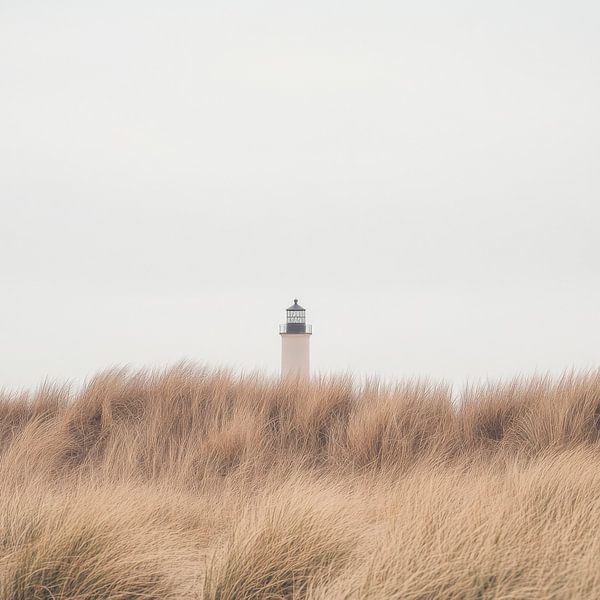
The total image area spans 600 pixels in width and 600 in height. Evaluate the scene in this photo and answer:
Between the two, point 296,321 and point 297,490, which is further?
point 296,321

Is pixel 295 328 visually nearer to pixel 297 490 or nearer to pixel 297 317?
pixel 297 317

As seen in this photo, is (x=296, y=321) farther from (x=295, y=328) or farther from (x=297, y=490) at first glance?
(x=297, y=490)

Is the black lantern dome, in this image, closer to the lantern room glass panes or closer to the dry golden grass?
the lantern room glass panes

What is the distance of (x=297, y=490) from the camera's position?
3945 mm

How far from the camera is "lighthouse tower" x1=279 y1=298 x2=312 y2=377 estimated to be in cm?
1731

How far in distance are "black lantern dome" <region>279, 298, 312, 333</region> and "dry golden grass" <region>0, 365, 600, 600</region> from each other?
1016 centimetres

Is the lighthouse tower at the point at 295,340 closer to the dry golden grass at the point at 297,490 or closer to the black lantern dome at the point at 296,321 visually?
the black lantern dome at the point at 296,321

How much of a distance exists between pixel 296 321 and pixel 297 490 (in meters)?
13.7

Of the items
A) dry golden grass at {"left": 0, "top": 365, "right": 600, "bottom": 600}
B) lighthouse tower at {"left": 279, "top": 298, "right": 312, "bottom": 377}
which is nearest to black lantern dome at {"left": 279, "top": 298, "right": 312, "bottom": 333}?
lighthouse tower at {"left": 279, "top": 298, "right": 312, "bottom": 377}

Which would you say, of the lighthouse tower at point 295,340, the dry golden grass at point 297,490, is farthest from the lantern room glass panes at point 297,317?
the dry golden grass at point 297,490

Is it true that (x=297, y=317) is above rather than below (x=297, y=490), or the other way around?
below

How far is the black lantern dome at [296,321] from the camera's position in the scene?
17.6 meters

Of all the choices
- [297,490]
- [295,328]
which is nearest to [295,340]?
[295,328]

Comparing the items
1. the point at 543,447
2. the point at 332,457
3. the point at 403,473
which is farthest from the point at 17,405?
the point at 543,447
